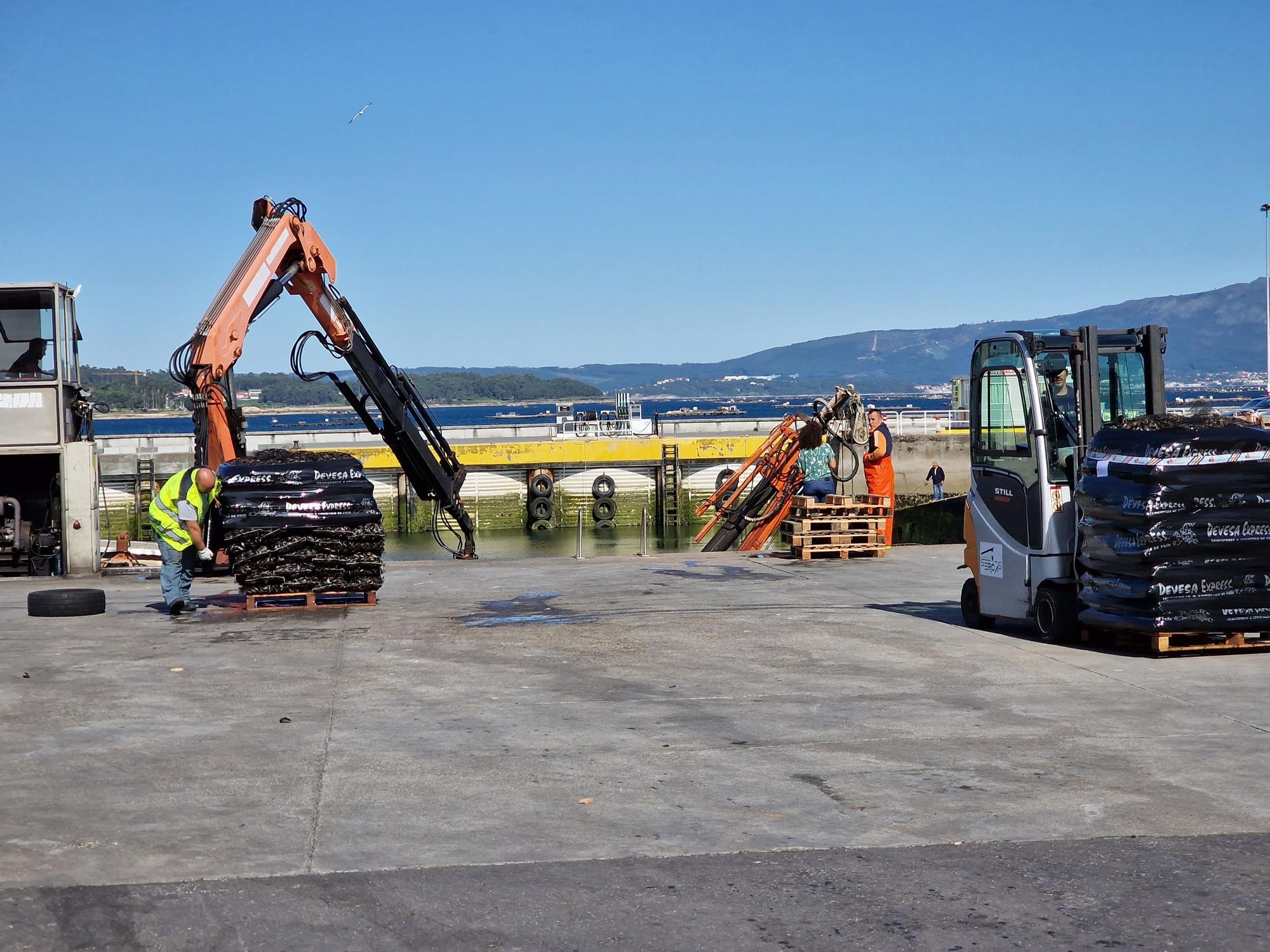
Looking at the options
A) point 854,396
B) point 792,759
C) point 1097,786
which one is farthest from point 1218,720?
point 854,396

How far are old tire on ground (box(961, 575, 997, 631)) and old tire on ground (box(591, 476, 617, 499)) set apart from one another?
31.1 meters

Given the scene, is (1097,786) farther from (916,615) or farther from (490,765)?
(916,615)

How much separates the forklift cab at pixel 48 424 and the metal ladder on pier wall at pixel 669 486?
2723cm

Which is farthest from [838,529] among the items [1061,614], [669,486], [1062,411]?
[669,486]

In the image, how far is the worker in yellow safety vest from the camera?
43.3ft

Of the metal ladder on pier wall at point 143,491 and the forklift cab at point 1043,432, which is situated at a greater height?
the forklift cab at point 1043,432

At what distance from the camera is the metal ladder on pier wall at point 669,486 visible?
4484cm

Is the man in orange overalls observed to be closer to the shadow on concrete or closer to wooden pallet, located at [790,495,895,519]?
wooden pallet, located at [790,495,895,519]

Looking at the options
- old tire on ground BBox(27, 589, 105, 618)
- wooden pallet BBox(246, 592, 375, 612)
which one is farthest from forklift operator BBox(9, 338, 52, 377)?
wooden pallet BBox(246, 592, 375, 612)

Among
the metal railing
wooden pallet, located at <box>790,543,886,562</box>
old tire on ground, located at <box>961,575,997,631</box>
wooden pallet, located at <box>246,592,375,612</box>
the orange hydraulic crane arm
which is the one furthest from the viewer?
the metal railing

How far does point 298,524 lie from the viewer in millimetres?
13727

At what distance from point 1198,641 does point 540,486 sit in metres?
A: 34.0

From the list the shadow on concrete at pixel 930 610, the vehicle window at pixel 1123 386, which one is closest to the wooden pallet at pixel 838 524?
the shadow on concrete at pixel 930 610

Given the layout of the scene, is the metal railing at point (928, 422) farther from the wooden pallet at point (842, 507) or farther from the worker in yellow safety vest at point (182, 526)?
the worker in yellow safety vest at point (182, 526)
